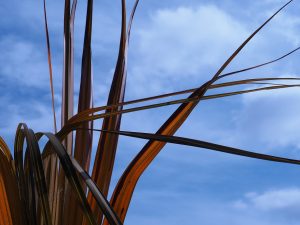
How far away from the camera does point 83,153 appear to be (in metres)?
1.16

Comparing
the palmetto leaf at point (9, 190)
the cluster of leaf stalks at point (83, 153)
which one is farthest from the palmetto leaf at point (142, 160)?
the palmetto leaf at point (9, 190)

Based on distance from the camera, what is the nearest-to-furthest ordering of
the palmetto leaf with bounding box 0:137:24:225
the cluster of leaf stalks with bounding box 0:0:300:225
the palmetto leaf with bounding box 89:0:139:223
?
the cluster of leaf stalks with bounding box 0:0:300:225 → the palmetto leaf with bounding box 0:137:24:225 → the palmetto leaf with bounding box 89:0:139:223

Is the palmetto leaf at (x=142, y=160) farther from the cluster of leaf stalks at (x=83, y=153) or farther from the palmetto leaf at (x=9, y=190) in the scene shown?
the palmetto leaf at (x=9, y=190)

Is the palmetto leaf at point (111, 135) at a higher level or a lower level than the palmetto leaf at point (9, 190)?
higher

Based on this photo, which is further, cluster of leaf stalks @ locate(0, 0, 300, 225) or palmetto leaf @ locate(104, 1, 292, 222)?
palmetto leaf @ locate(104, 1, 292, 222)

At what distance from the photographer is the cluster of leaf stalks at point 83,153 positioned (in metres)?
0.82

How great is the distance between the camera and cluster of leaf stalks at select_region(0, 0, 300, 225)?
823 millimetres

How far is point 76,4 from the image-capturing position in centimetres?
136

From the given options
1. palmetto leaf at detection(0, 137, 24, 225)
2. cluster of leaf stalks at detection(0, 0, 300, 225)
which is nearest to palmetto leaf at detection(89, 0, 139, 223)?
cluster of leaf stalks at detection(0, 0, 300, 225)

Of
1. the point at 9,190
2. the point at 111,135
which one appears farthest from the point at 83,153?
the point at 9,190

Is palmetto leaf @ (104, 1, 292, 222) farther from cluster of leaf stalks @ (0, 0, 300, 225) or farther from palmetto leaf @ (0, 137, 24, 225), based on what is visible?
palmetto leaf @ (0, 137, 24, 225)

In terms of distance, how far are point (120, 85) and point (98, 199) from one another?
0.54 metres

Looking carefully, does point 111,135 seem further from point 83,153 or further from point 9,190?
point 9,190

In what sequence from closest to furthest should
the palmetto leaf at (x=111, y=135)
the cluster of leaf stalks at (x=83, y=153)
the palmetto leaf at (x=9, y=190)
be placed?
the cluster of leaf stalks at (x=83, y=153) → the palmetto leaf at (x=9, y=190) → the palmetto leaf at (x=111, y=135)
